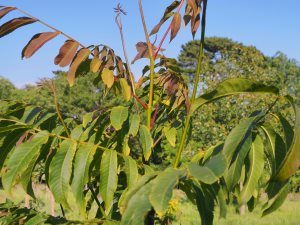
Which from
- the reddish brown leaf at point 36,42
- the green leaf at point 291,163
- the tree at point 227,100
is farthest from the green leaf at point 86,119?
the tree at point 227,100

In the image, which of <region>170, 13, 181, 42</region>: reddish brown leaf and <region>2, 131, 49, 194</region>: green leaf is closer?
<region>2, 131, 49, 194</region>: green leaf

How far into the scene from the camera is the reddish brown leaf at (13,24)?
58.0 inches

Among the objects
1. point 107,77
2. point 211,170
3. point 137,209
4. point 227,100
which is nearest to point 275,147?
point 211,170

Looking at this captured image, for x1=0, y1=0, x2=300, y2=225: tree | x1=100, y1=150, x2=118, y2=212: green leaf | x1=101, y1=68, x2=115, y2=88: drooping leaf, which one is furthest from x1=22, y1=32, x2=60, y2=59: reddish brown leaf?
x1=100, y1=150, x2=118, y2=212: green leaf

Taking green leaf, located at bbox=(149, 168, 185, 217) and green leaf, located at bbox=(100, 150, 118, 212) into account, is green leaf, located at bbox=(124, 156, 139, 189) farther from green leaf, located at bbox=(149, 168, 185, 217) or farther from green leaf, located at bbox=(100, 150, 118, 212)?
green leaf, located at bbox=(149, 168, 185, 217)

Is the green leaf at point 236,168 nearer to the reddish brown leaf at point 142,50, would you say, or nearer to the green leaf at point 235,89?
the green leaf at point 235,89

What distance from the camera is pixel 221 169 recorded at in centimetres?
86

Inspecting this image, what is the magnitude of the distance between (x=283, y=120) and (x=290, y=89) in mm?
22771

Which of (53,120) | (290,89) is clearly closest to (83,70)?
(53,120)

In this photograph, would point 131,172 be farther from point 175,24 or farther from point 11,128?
point 175,24

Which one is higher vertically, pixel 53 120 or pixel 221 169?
pixel 53 120

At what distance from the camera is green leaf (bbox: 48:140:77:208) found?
1239mm

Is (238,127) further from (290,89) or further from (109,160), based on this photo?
(290,89)

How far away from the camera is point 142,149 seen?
4.98 ft
